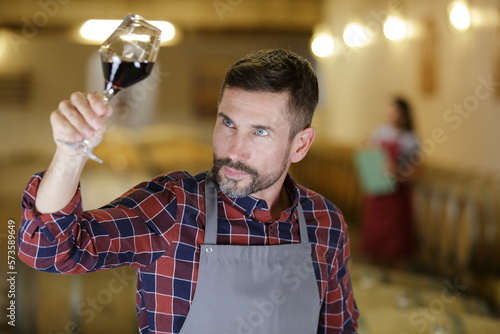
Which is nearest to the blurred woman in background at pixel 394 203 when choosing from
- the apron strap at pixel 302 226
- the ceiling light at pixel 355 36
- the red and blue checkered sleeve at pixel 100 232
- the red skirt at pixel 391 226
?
the red skirt at pixel 391 226

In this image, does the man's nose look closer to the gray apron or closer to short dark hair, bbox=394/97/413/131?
the gray apron

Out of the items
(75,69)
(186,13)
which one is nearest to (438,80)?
(186,13)

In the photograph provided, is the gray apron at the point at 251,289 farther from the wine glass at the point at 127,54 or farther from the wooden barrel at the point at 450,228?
the wooden barrel at the point at 450,228

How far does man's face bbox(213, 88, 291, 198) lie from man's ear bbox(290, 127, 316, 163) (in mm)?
101

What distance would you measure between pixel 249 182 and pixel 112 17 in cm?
879

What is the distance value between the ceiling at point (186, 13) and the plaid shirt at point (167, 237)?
8367mm

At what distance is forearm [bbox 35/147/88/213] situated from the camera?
0.90 m

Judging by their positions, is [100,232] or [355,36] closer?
[100,232]

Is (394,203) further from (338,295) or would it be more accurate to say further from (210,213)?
(210,213)

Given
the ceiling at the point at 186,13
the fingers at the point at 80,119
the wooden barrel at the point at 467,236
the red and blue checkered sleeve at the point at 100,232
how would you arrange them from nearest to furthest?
the fingers at the point at 80,119, the red and blue checkered sleeve at the point at 100,232, the wooden barrel at the point at 467,236, the ceiling at the point at 186,13

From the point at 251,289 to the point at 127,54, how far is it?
62 centimetres

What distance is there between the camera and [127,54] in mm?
947

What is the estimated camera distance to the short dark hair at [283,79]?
4.31ft

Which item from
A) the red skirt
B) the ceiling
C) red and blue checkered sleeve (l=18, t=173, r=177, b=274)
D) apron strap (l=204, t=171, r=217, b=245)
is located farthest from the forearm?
the ceiling
